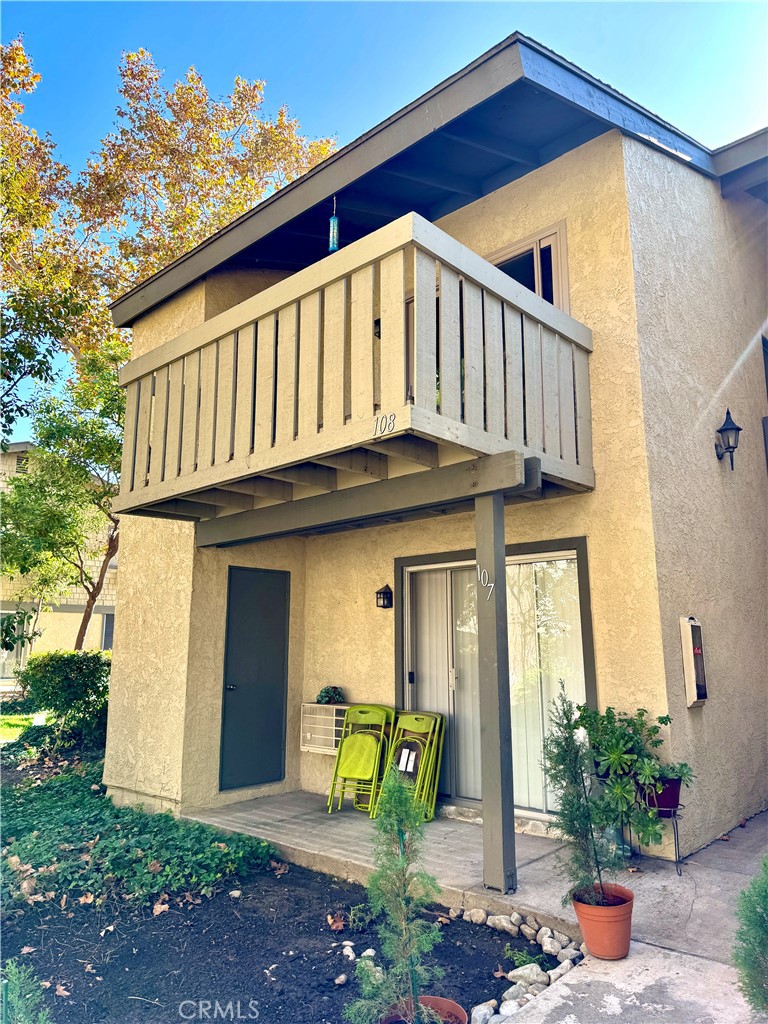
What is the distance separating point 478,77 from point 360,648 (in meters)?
5.03

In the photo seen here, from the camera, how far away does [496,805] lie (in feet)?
13.8

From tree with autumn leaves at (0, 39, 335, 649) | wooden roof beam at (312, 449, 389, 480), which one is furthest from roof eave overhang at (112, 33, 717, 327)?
tree with autumn leaves at (0, 39, 335, 649)

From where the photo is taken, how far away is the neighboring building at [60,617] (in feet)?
54.3

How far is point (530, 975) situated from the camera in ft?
10.9

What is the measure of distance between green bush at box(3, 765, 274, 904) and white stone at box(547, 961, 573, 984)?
2.46 m

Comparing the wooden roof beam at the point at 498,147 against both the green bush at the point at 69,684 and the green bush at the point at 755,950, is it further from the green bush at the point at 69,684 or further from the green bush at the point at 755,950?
the green bush at the point at 69,684

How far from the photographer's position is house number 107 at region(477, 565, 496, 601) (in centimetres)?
440

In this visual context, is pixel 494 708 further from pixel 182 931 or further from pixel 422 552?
pixel 422 552

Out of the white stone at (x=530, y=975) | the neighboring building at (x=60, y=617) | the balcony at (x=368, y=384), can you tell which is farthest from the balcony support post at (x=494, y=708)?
the neighboring building at (x=60, y=617)

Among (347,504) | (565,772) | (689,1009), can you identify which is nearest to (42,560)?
(347,504)

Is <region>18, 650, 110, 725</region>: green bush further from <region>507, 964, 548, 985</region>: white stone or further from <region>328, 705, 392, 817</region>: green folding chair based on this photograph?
<region>507, 964, 548, 985</region>: white stone

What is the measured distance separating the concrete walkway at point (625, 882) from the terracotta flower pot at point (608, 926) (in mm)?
61

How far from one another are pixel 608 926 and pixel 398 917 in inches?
51.2

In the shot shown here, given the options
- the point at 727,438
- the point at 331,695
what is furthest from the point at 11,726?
the point at 727,438
